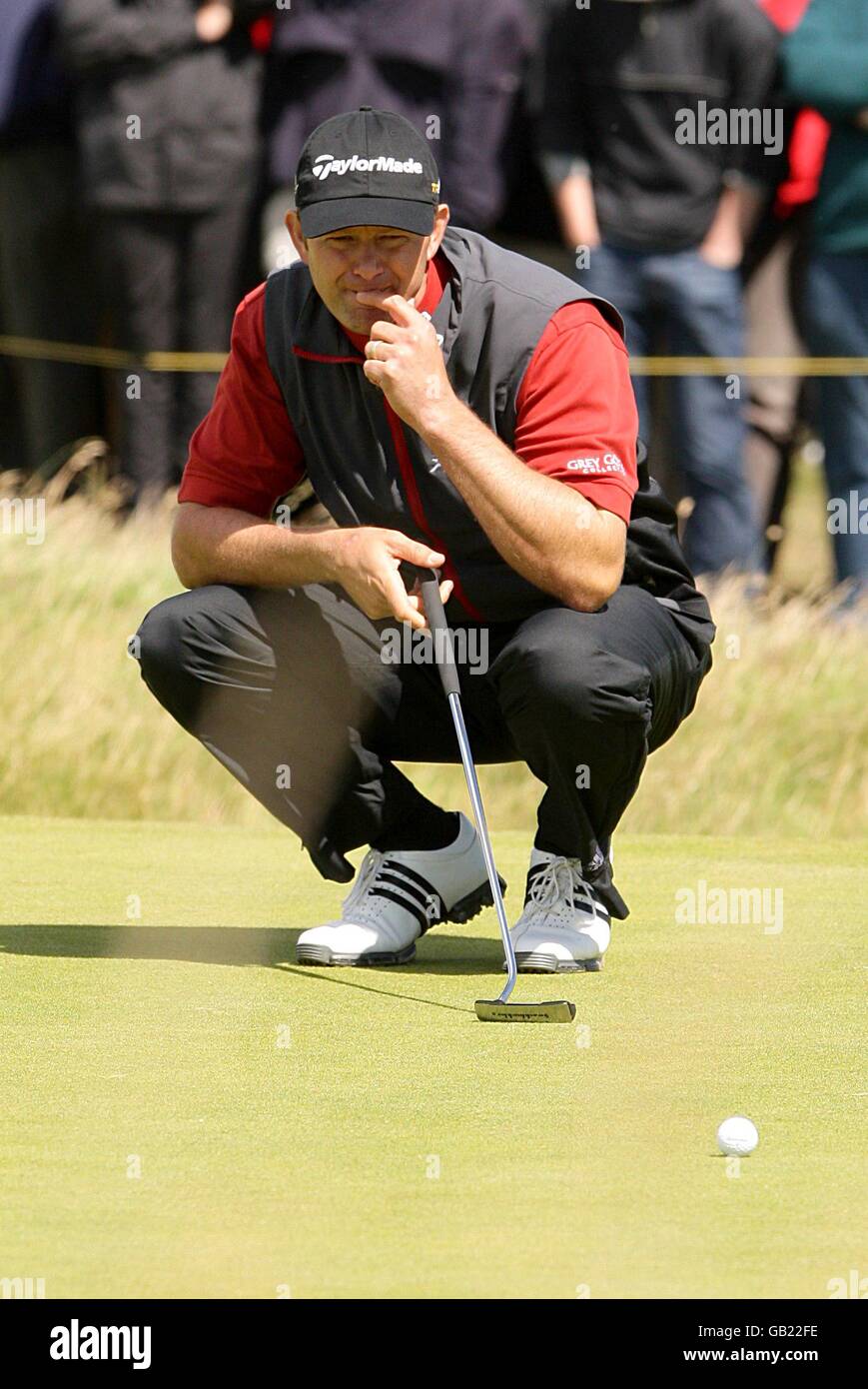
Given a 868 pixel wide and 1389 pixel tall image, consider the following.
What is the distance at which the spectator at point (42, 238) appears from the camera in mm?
9883

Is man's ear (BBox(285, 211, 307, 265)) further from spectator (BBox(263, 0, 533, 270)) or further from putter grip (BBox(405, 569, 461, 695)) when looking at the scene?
spectator (BBox(263, 0, 533, 270))

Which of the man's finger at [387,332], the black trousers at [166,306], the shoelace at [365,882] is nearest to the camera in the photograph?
the man's finger at [387,332]

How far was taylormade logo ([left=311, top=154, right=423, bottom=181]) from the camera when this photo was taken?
4.55m

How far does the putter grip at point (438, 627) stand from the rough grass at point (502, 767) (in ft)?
9.58

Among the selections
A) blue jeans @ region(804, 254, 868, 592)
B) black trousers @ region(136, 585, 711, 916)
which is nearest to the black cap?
black trousers @ region(136, 585, 711, 916)

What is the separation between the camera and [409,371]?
448 cm

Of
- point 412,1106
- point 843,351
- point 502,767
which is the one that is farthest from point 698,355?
point 412,1106

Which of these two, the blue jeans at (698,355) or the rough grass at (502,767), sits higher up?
the blue jeans at (698,355)

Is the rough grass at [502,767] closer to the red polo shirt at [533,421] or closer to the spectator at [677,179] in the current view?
the spectator at [677,179]

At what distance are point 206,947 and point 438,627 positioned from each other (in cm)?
86

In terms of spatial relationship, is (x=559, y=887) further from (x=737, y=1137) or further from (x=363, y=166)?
(x=737, y=1137)

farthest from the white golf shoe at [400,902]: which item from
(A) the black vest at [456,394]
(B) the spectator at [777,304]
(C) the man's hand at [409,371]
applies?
(B) the spectator at [777,304]

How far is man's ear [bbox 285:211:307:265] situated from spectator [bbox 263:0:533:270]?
4511mm
